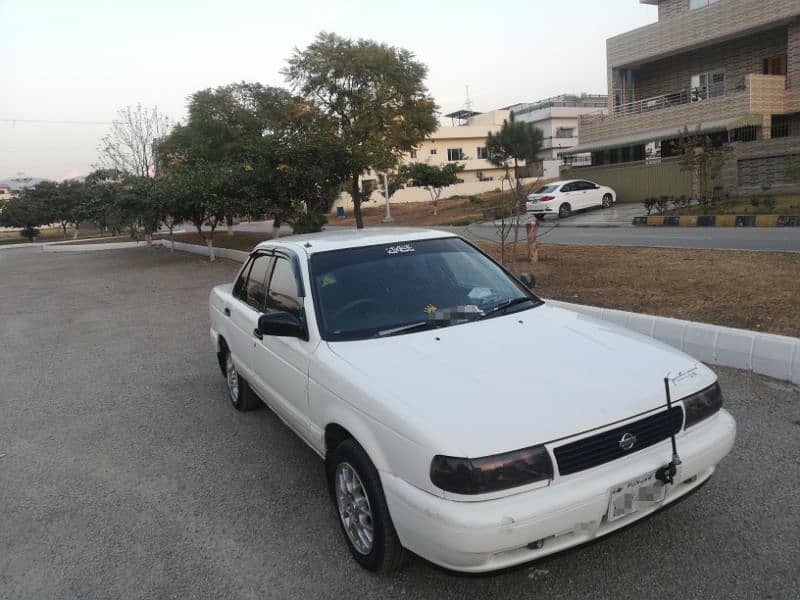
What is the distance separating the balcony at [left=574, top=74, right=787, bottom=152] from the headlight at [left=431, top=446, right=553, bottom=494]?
26.9m

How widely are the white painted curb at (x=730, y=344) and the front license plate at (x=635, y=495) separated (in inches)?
101

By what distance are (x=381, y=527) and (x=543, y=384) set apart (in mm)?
936

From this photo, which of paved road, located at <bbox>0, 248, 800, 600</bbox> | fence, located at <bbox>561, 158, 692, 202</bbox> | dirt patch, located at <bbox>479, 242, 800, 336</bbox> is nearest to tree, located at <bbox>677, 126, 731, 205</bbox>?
fence, located at <bbox>561, 158, 692, 202</bbox>

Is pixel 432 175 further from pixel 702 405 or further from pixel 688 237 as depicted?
pixel 702 405

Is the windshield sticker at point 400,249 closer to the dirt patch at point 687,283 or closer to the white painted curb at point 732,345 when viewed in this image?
the white painted curb at point 732,345

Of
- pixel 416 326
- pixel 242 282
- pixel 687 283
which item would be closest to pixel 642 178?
pixel 687 283

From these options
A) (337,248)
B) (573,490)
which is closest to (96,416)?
(337,248)

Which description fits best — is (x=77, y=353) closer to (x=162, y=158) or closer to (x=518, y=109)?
(x=162, y=158)

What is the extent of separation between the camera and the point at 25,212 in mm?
56812

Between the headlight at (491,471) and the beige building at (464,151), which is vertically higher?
the beige building at (464,151)

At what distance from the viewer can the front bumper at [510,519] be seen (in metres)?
2.34

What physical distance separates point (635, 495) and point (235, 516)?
2.21 meters

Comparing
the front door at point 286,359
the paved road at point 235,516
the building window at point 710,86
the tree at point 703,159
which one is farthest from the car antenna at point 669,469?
the building window at point 710,86

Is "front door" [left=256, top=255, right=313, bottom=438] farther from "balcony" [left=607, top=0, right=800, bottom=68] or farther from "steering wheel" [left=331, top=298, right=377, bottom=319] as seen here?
Result: "balcony" [left=607, top=0, right=800, bottom=68]
